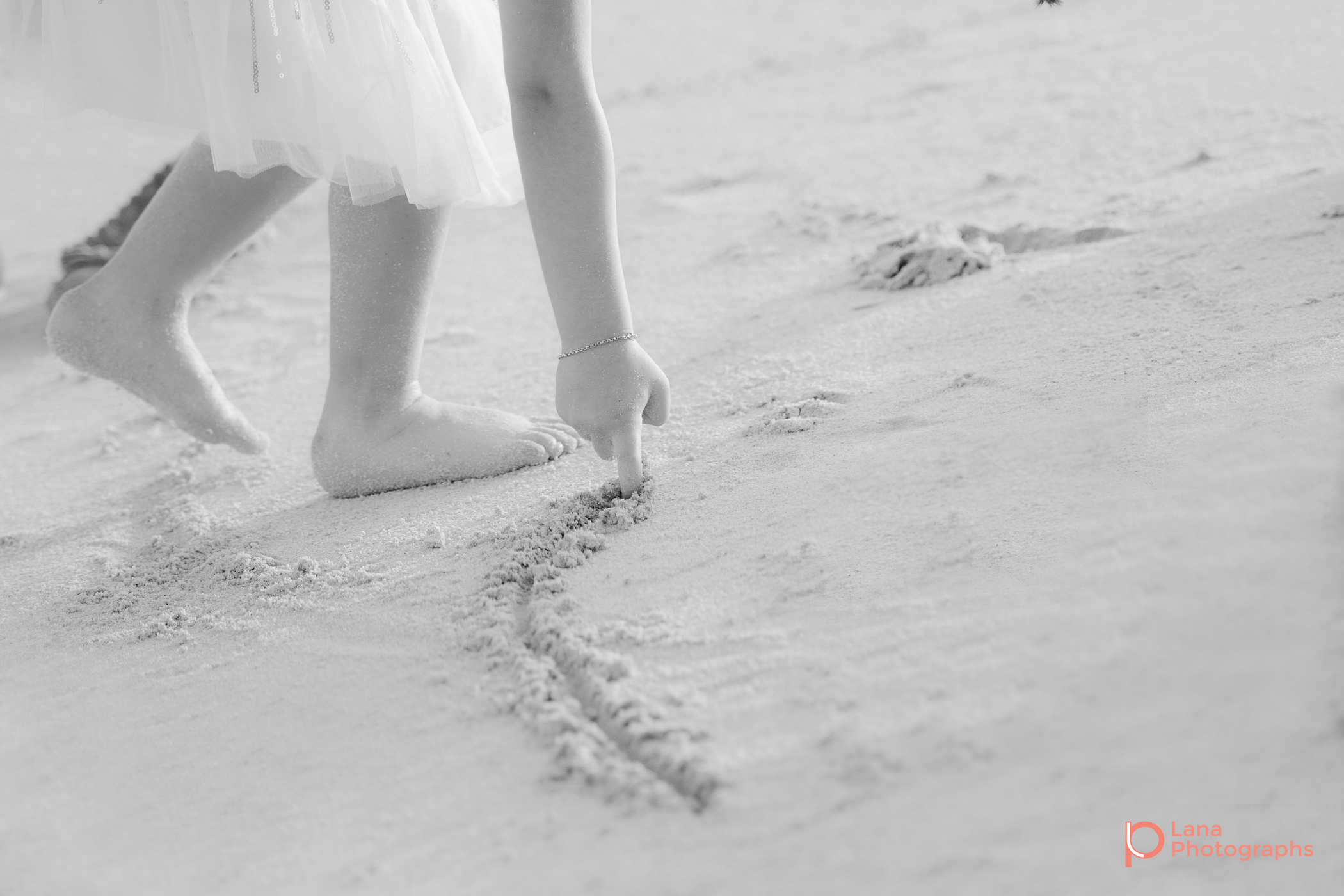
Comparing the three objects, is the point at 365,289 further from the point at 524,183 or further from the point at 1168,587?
the point at 1168,587

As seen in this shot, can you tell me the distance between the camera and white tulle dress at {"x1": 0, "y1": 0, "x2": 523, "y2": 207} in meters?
1.51

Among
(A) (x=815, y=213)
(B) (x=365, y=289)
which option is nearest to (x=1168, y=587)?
(B) (x=365, y=289)

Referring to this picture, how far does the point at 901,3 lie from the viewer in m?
4.61

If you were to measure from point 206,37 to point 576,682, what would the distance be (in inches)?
36.8

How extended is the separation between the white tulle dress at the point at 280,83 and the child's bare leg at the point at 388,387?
0.23 feet

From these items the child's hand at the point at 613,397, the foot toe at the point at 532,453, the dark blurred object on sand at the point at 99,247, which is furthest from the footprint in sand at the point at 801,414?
the dark blurred object on sand at the point at 99,247

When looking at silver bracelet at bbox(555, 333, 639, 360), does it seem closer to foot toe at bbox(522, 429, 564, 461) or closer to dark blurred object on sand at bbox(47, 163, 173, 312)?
foot toe at bbox(522, 429, 564, 461)

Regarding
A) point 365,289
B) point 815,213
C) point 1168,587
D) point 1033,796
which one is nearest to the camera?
point 1033,796

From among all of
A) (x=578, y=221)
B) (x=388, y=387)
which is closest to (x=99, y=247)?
(x=388, y=387)

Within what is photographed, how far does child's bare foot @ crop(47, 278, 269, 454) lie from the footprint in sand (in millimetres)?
772

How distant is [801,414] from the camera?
62.9 inches

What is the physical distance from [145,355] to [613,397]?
777mm

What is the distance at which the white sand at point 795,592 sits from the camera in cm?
89

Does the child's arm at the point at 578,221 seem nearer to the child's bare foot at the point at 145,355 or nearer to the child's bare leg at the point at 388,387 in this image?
the child's bare leg at the point at 388,387
